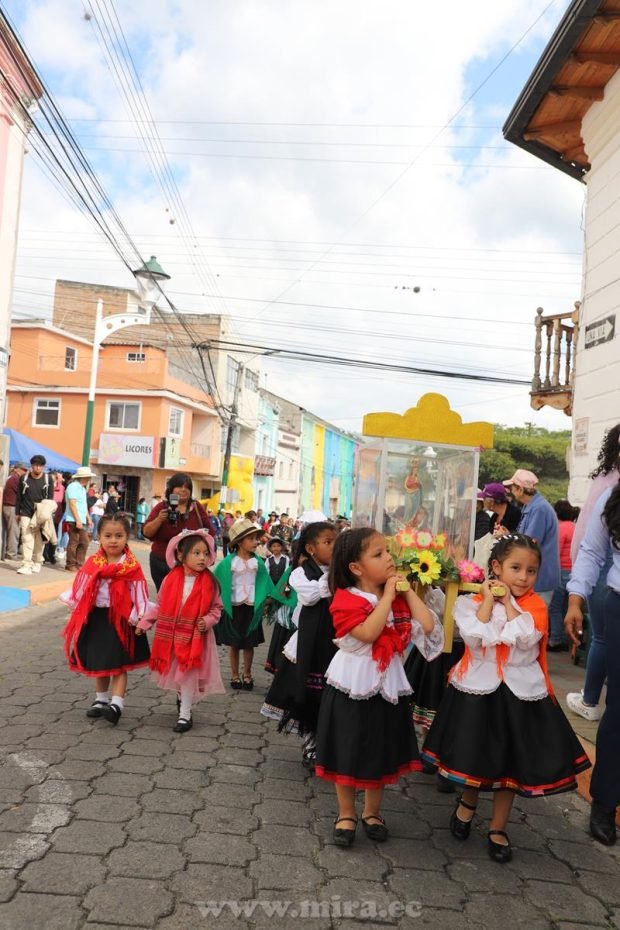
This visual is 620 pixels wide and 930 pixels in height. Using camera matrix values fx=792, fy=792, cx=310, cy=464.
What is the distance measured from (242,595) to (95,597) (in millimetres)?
1444

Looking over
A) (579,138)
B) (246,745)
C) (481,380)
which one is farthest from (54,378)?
(246,745)

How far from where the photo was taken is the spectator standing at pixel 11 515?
13188 mm

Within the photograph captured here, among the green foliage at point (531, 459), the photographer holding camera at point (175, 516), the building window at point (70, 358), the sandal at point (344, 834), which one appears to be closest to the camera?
the sandal at point (344, 834)

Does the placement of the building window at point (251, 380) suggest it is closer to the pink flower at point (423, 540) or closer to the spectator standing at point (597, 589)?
the spectator standing at point (597, 589)

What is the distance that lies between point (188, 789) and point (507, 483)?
442 centimetres

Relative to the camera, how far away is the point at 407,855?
336cm

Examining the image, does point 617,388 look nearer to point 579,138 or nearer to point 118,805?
point 579,138

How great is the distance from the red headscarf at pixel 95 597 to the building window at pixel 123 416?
95.2 ft

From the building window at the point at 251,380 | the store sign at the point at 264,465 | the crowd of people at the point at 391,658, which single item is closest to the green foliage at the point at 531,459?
the store sign at the point at 264,465

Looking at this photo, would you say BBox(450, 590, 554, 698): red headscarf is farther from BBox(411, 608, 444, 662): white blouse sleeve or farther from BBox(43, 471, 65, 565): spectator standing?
BBox(43, 471, 65, 565): spectator standing

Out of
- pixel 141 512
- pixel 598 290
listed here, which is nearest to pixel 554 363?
pixel 598 290

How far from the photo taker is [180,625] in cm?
517

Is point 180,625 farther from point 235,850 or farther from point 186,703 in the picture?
point 235,850

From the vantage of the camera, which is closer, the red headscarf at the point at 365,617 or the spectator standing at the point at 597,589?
the red headscarf at the point at 365,617
